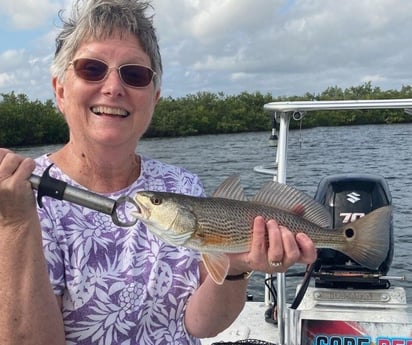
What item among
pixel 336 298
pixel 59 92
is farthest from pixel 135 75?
pixel 336 298

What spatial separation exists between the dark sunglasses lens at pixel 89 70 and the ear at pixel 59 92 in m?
0.15

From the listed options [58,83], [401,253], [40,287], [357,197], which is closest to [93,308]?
[40,287]

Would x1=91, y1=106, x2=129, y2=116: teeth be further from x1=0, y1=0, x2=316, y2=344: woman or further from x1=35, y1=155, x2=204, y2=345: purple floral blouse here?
x1=35, y1=155, x2=204, y2=345: purple floral blouse

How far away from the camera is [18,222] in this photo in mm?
1815

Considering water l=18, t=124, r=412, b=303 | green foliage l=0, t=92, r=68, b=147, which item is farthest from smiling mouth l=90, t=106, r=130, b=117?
green foliage l=0, t=92, r=68, b=147

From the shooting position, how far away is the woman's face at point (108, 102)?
217 centimetres

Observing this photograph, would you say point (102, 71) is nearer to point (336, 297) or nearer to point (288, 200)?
point (288, 200)

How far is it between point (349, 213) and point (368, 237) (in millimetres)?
1700

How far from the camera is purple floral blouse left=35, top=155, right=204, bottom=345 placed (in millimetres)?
2082

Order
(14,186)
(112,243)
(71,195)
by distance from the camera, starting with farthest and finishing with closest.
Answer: (112,243) → (71,195) → (14,186)

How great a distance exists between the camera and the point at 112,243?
2150 mm

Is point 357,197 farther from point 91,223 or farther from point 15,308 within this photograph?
point 15,308

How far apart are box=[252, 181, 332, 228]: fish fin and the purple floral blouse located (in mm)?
366

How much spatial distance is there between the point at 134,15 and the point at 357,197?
92.7 inches
